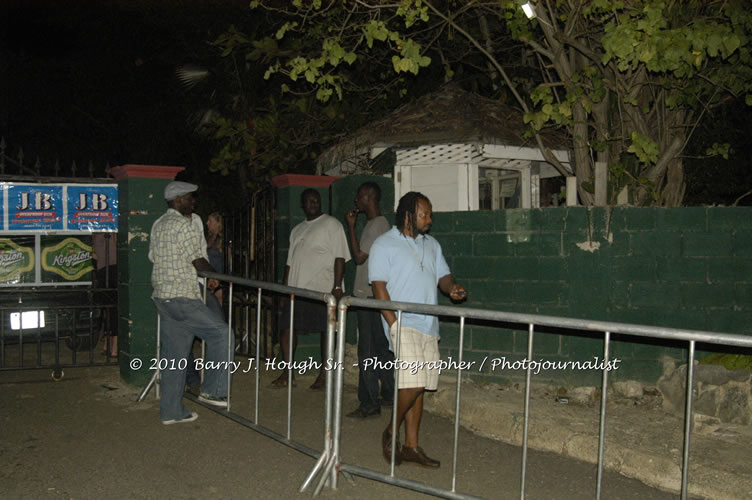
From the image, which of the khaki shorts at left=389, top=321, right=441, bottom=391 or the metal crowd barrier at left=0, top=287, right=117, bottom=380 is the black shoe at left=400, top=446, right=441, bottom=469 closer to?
the khaki shorts at left=389, top=321, right=441, bottom=391

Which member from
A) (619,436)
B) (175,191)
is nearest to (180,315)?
(175,191)

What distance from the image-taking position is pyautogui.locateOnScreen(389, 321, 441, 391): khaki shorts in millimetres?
4812

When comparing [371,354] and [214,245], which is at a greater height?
[214,245]

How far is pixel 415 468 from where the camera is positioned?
5.04 meters

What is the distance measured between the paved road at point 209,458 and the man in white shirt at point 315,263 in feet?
2.60

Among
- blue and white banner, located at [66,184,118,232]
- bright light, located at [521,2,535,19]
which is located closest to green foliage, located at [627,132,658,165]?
bright light, located at [521,2,535,19]

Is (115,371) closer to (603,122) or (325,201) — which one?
(325,201)

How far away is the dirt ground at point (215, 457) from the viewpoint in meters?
4.66

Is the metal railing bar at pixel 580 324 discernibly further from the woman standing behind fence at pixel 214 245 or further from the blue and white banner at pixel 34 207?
the blue and white banner at pixel 34 207

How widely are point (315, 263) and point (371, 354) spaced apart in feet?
4.01

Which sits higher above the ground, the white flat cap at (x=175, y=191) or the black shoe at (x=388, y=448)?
the white flat cap at (x=175, y=191)

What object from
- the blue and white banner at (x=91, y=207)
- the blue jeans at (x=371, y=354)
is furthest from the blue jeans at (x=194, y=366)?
the blue and white banner at (x=91, y=207)

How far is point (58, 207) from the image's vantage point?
907 centimetres

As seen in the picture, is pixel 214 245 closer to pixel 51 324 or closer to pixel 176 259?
pixel 176 259
